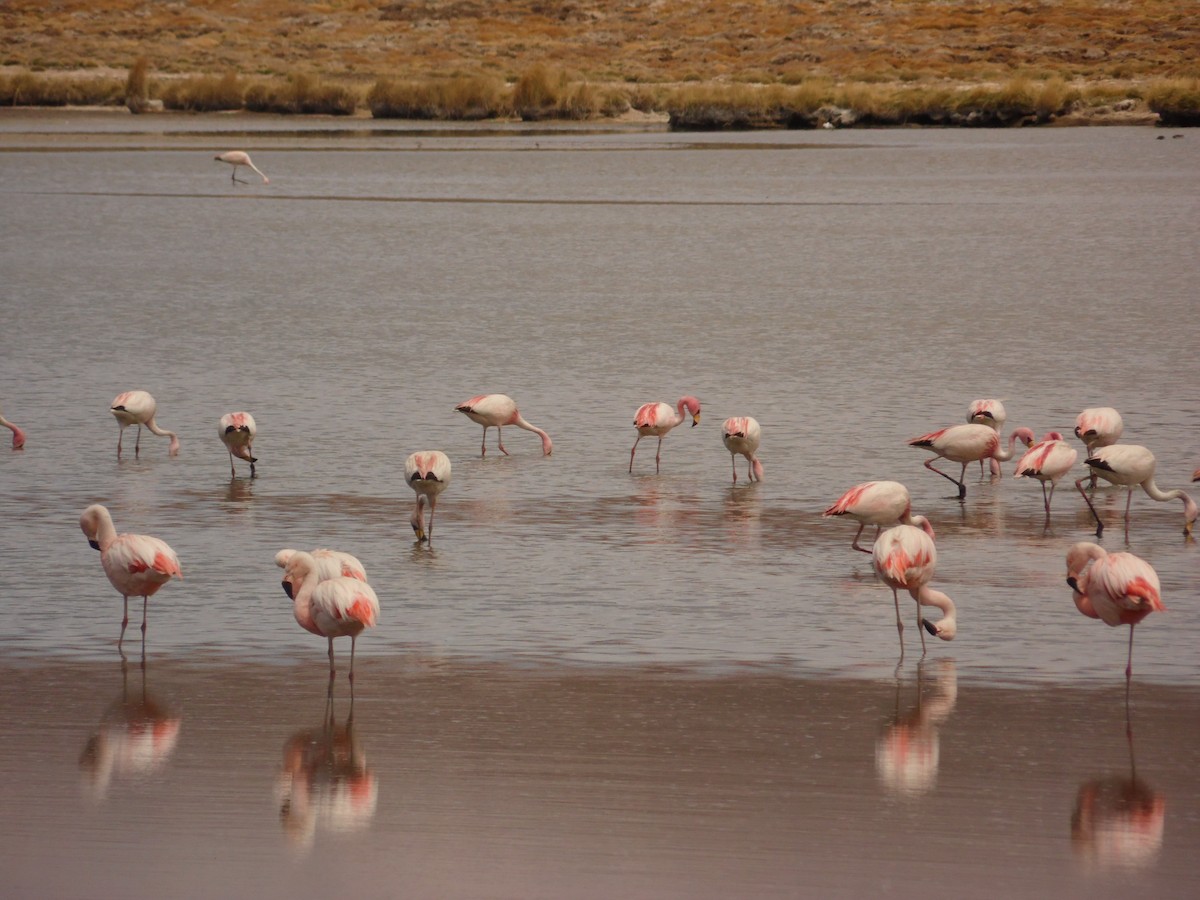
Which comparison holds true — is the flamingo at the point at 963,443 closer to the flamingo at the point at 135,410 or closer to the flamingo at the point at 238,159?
the flamingo at the point at 135,410

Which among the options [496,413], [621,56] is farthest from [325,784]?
[621,56]

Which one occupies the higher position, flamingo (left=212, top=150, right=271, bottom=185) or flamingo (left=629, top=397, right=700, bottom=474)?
flamingo (left=212, top=150, right=271, bottom=185)

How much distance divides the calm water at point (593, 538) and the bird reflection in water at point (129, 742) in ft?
0.19

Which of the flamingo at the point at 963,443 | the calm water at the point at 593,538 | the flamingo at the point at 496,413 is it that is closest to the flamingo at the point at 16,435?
the calm water at the point at 593,538

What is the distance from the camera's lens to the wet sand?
19.0 ft

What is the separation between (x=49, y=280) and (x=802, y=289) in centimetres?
1035

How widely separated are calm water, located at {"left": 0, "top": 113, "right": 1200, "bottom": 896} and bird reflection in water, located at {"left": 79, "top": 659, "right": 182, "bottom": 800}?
0.06 metres

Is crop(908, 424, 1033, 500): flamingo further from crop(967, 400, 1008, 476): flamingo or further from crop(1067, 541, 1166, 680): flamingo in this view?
crop(1067, 541, 1166, 680): flamingo

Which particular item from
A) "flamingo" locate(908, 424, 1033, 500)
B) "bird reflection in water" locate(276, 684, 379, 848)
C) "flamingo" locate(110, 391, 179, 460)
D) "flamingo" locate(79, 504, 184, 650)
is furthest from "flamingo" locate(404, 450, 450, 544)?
"bird reflection in water" locate(276, 684, 379, 848)

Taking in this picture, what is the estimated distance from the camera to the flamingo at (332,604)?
24.8 feet

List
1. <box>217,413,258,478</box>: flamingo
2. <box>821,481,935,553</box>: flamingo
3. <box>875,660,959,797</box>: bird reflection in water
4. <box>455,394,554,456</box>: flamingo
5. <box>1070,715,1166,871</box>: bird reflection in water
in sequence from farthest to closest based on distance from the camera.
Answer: <box>455,394,554,456</box>: flamingo, <box>217,413,258,478</box>: flamingo, <box>821,481,935,553</box>: flamingo, <box>875,660,959,797</box>: bird reflection in water, <box>1070,715,1166,871</box>: bird reflection in water

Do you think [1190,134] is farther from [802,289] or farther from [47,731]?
[47,731]

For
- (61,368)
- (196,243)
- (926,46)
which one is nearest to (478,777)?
(61,368)

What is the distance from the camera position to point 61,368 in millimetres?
17797
